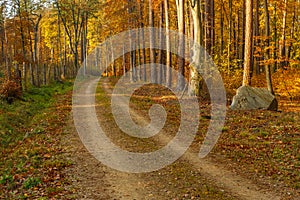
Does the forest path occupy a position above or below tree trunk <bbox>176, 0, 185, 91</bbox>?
below

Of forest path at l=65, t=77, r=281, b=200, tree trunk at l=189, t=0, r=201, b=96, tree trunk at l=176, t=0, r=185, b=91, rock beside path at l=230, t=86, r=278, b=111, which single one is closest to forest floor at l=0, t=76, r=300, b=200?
forest path at l=65, t=77, r=281, b=200

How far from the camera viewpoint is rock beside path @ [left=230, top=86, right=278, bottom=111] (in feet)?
57.5

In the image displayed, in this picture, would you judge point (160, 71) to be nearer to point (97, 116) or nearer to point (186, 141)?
point (97, 116)

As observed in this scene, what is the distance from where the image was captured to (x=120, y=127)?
14984 millimetres

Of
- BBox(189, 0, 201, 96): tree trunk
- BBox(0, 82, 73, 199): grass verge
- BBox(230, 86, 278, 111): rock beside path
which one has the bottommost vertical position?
BBox(0, 82, 73, 199): grass verge

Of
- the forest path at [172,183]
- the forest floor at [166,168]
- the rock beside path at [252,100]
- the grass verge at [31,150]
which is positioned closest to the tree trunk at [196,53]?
the rock beside path at [252,100]

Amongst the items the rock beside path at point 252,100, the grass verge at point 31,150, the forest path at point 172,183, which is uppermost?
the rock beside path at point 252,100

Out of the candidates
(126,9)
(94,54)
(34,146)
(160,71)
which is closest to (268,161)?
(34,146)

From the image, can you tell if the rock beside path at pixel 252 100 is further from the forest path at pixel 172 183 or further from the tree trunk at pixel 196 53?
the forest path at pixel 172 183

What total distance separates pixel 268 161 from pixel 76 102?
15407 mm

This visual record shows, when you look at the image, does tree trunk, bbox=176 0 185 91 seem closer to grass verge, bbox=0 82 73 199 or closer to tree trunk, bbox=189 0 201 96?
tree trunk, bbox=189 0 201 96

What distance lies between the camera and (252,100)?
17.7 metres

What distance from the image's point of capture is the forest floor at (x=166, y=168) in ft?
27.1

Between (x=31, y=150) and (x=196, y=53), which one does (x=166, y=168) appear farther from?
(x=196, y=53)
